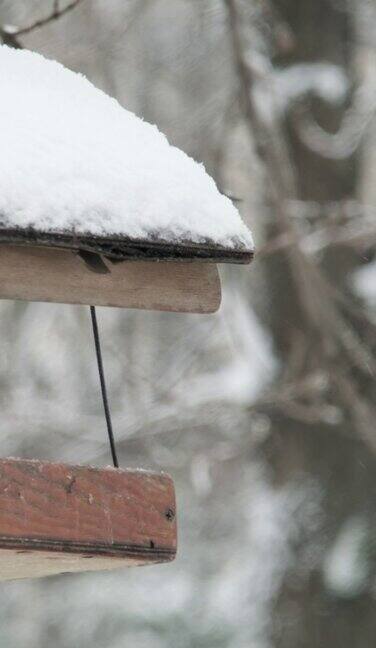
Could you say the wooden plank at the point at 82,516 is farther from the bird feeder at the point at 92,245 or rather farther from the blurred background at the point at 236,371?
the blurred background at the point at 236,371

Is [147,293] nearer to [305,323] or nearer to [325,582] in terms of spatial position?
[305,323]

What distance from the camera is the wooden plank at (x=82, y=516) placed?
127cm

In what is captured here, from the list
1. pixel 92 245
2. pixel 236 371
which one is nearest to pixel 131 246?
pixel 92 245

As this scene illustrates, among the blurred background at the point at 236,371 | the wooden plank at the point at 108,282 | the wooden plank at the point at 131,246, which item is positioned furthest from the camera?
the blurred background at the point at 236,371

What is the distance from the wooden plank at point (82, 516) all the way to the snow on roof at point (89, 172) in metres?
0.26

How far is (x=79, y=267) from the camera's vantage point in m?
1.40

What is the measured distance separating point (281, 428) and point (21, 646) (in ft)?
5.04

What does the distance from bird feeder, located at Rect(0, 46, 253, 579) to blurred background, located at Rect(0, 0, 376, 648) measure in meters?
2.27

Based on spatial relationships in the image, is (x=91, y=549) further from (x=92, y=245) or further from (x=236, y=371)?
(x=236, y=371)

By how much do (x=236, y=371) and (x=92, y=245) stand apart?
3.16 metres

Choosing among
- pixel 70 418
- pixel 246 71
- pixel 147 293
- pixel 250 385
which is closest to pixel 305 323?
pixel 250 385

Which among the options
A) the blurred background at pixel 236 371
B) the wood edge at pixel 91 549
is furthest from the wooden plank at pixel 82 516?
the blurred background at pixel 236 371

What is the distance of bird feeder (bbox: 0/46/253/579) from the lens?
4.17ft

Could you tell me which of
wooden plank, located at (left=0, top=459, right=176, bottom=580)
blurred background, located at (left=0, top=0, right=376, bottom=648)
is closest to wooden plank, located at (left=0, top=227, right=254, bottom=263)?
wooden plank, located at (left=0, top=459, right=176, bottom=580)
